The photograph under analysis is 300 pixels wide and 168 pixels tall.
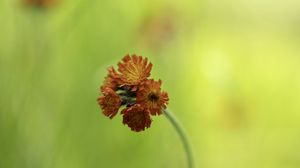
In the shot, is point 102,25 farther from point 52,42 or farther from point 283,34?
point 283,34

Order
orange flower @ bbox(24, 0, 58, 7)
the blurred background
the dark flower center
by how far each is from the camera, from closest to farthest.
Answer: the dark flower center
orange flower @ bbox(24, 0, 58, 7)
the blurred background

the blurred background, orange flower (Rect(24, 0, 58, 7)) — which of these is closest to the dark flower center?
the blurred background

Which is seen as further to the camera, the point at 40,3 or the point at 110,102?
the point at 40,3

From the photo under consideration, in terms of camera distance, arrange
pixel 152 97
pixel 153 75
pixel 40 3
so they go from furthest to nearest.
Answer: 1. pixel 153 75
2. pixel 40 3
3. pixel 152 97

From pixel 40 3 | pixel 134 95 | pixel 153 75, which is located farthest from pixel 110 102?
pixel 153 75

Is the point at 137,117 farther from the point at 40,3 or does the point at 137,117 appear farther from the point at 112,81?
the point at 40,3

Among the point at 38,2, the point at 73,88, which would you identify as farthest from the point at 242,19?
the point at 38,2

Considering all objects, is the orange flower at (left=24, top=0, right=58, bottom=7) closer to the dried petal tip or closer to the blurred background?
the blurred background
